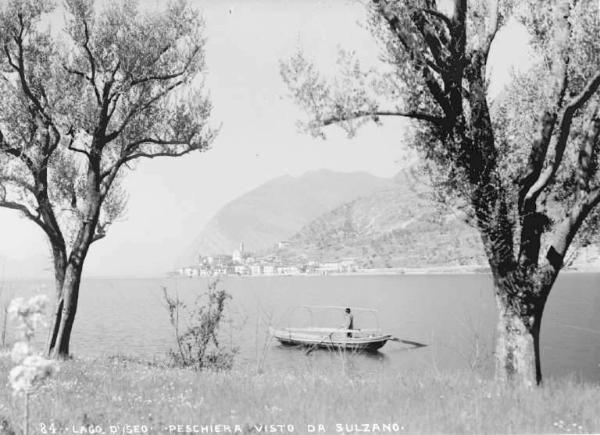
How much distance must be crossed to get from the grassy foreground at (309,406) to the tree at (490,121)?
2.24m

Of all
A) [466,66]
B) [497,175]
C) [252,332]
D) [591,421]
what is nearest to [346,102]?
[466,66]

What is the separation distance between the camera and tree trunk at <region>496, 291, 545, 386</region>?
13.0 meters

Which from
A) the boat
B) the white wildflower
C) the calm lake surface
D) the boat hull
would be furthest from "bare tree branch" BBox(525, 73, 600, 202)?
the boat

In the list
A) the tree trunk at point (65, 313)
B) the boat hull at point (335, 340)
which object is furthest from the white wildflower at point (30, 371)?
the boat hull at point (335, 340)

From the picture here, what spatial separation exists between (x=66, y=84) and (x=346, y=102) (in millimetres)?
13668

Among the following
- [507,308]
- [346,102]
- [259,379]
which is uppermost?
[346,102]

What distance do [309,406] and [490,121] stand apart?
8.32 m

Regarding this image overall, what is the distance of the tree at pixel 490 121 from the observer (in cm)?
1288

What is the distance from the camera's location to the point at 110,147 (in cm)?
2527

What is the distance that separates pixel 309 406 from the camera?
33.1 feet

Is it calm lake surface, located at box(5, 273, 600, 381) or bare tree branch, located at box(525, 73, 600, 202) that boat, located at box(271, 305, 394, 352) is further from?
bare tree branch, located at box(525, 73, 600, 202)

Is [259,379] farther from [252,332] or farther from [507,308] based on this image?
[252,332]

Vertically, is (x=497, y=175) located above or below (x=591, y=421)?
above

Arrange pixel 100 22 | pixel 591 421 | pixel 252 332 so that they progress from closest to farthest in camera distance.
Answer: pixel 591 421
pixel 100 22
pixel 252 332
